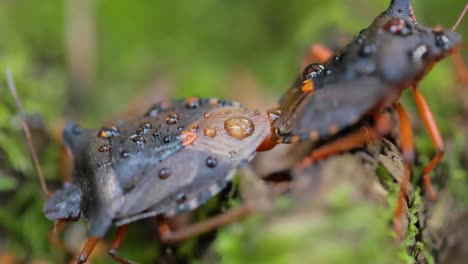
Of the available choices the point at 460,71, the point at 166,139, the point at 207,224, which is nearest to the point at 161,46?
the point at 166,139

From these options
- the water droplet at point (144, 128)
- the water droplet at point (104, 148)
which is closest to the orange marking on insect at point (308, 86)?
the water droplet at point (144, 128)

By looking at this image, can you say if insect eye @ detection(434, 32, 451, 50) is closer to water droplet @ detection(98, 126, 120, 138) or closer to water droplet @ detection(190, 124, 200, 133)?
water droplet @ detection(190, 124, 200, 133)

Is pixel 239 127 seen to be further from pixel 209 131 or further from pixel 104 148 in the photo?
pixel 104 148

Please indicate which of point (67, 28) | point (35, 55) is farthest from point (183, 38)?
point (35, 55)

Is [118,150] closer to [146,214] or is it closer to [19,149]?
[146,214]

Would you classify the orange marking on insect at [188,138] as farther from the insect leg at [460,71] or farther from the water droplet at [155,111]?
the insect leg at [460,71]

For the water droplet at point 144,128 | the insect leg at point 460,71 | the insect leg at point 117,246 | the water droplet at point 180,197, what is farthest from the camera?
the insect leg at point 460,71

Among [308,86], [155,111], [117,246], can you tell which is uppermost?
[308,86]
